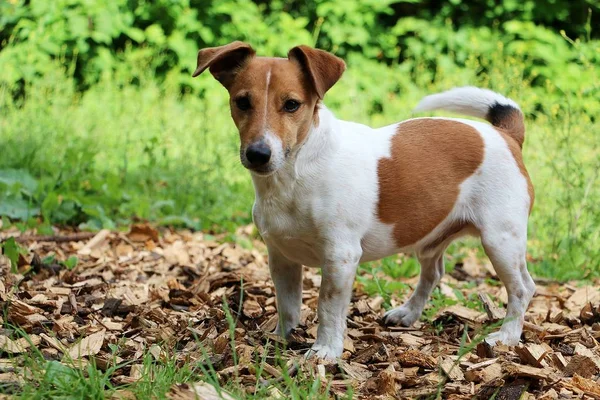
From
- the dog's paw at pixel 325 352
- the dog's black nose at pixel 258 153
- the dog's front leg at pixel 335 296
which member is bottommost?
the dog's paw at pixel 325 352

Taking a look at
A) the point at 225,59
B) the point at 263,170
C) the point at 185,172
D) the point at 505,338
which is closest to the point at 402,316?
the point at 505,338

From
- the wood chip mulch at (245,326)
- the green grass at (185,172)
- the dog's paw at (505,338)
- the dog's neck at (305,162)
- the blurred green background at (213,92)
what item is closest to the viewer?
the wood chip mulch at (245,326)

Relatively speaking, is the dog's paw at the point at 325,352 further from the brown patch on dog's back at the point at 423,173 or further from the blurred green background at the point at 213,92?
the blurred green background at the point at 213,92

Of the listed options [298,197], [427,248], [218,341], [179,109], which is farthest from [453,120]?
[179,109]

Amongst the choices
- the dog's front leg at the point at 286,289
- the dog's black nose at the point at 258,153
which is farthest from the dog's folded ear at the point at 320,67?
the dog's front leg at the point at 286,289

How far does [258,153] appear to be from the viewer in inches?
120

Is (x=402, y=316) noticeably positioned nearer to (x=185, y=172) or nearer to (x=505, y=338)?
(x=505, y=338)

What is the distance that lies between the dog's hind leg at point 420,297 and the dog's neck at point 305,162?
0.99 metres

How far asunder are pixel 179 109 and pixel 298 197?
6019 mm

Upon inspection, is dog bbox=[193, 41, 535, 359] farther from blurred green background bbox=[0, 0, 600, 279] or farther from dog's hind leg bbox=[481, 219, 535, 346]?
blurred green background bbox=[0, 0, 600, 279]

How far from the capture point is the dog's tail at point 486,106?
409 cm

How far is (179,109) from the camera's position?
29.7ft

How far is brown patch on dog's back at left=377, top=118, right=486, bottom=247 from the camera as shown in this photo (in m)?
3.56

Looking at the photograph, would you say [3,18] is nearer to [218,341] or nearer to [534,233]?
[534,233]
